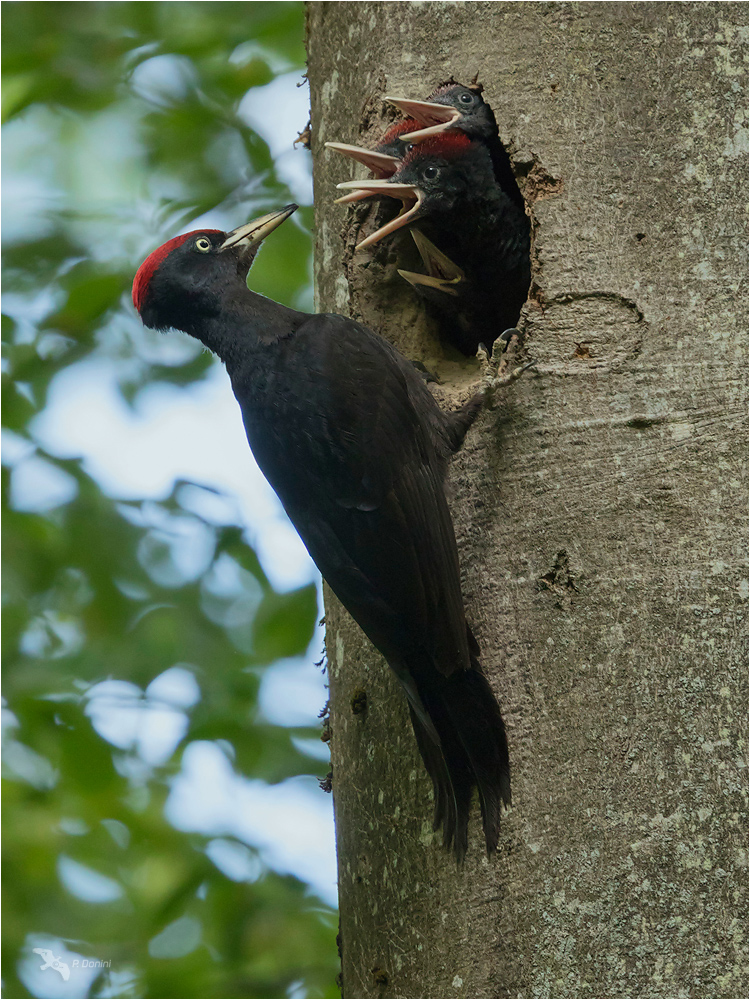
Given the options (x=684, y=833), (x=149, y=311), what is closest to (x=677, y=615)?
(x=684, y=833)

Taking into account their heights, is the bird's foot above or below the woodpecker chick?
below

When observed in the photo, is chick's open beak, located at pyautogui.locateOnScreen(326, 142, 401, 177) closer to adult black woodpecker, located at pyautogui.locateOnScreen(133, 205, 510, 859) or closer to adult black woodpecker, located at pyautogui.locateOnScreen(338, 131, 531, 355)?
adult black woodpecker, located at pyautogui.locateOnScreen(338, 131, 531, 355)

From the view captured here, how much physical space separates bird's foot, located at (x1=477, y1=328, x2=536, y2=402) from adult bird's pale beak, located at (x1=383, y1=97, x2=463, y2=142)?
583mm

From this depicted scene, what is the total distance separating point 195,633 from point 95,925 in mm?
1048

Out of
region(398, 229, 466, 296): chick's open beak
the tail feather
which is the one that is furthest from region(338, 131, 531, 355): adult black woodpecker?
the tail feather

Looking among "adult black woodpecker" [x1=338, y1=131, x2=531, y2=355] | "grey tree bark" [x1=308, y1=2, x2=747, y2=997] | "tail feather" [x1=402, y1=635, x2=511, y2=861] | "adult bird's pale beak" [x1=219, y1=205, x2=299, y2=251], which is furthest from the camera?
"adult bird's pale beak" [x1=219, y1=205, x2=299, y2=251]

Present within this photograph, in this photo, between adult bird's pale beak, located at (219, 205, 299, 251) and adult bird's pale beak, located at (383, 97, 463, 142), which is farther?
adult bird's pale beak, located at (219, 205, 299, 251)

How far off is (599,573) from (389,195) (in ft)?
4.33

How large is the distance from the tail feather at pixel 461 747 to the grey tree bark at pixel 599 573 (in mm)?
35

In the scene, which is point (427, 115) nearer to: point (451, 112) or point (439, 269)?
point (451, 112)

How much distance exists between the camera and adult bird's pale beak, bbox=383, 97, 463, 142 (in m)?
2.55

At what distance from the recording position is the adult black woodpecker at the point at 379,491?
2020 mm

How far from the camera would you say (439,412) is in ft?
8.27

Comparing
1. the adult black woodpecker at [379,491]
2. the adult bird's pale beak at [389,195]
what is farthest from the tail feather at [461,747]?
the adult bird's pale beak at [389,195]
